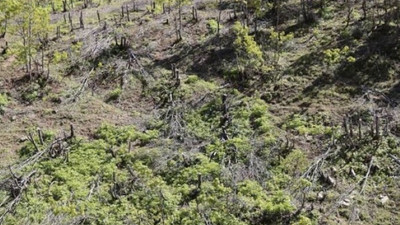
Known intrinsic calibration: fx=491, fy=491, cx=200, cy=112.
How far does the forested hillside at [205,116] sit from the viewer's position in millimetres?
10172

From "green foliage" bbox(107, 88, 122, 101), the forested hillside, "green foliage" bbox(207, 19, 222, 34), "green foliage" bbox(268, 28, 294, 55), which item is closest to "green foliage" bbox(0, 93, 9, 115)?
the forested hillside

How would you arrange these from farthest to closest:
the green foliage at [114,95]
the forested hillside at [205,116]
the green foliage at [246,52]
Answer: the green foliage at [114,95], the green foliage at [246,52], the forested hillside at [205,116]

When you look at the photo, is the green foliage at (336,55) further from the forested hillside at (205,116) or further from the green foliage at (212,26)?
the green foliage at (212,26)

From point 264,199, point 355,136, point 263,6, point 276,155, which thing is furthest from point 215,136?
point 263,6

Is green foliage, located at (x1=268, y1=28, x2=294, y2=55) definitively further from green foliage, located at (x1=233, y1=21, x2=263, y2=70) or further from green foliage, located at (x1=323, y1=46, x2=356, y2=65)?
Answer: green foliage, located at (x1=323, y1=46, x2=356, y2=65)

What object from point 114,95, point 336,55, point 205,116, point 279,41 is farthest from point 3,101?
point 336,55

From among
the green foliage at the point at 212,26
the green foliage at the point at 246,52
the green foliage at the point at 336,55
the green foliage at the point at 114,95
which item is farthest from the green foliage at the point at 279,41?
the green foliage at the point at 114,95

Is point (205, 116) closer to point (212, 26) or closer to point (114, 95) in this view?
point (114, 95)

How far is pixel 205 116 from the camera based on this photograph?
13.2 m

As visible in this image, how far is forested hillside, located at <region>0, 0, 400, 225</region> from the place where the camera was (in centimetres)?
1017

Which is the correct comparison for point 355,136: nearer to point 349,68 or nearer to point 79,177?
point 349,68

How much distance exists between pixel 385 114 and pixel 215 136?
417 cm

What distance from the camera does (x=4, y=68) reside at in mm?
15977

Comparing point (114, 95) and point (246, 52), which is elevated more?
point (246, 52)
